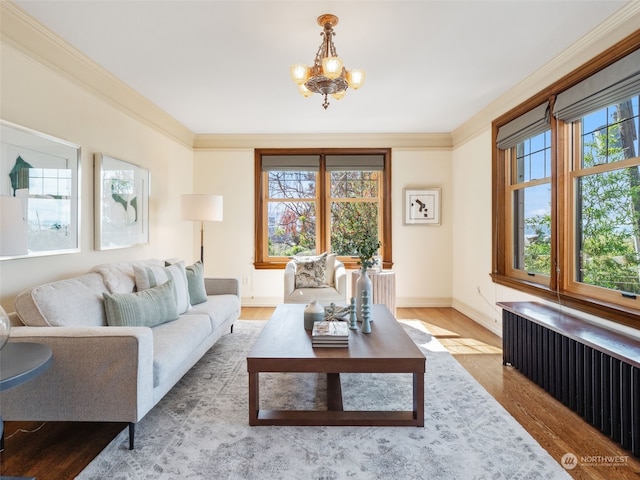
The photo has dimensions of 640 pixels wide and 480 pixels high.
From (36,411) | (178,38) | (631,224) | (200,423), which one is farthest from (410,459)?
(178,38)

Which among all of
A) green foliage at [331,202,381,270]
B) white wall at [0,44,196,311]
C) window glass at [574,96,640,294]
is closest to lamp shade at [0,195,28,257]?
white wall at [0,44,196,311]

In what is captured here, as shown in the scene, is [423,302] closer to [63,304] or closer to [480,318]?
[480,318]

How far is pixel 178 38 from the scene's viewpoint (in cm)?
269

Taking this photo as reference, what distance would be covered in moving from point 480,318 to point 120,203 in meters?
4.20

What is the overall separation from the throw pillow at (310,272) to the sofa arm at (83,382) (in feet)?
9.06

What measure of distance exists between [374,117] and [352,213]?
4.89 feet

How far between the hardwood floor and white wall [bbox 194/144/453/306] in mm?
2528

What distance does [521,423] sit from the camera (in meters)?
2.20

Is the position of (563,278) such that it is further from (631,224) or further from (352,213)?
(352,213)

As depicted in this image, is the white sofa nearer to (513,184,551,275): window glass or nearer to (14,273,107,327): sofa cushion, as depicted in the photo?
(14,273,107,327): sofa cushion

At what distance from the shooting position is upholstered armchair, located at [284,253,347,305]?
170 inches

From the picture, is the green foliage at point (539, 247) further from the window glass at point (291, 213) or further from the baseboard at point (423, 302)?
the window glass at point (291, 213)

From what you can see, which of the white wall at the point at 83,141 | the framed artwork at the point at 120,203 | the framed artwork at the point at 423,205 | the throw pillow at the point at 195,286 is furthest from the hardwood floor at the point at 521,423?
the framed artwork at the point at 423,205

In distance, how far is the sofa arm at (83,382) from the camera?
1862mm
